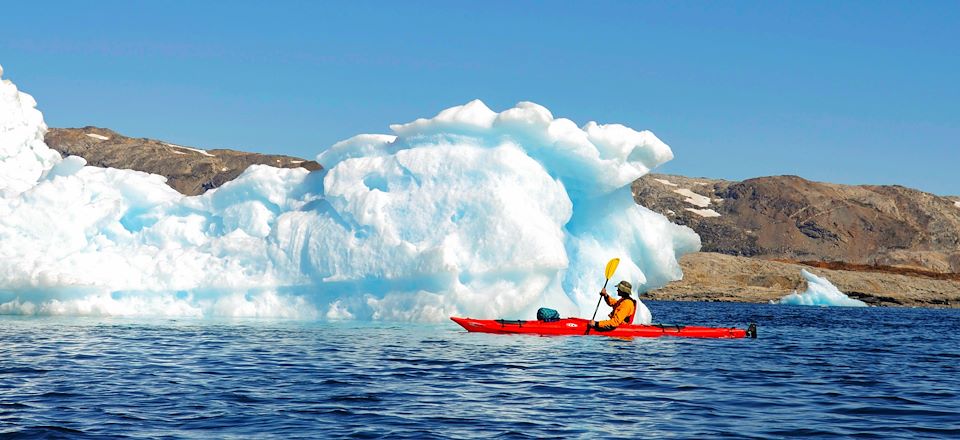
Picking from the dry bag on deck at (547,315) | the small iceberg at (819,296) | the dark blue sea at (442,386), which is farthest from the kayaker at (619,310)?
the small iceberg at (819,296)

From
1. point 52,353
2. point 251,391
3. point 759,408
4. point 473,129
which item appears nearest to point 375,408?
point 251,391

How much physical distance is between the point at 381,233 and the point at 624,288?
24.9 feet

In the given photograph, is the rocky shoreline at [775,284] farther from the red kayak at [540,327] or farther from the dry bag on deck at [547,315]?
the dry bag on deck at [547,315]

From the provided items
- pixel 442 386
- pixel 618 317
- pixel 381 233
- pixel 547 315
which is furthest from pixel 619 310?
pixel 442 386

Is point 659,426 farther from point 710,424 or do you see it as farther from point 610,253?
point 610,253

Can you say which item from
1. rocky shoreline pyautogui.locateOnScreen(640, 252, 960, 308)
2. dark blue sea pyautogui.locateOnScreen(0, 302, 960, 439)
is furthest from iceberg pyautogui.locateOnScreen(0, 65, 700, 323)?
rocky shoreline pyautogui.locateOnScreen(640, 252, 960, 308)

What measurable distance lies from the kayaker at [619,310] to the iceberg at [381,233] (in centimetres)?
202

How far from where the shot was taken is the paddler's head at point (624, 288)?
29.1m

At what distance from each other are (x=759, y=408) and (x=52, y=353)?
48.6ft

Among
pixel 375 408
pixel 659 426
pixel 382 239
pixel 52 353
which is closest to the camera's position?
pixel 659 426

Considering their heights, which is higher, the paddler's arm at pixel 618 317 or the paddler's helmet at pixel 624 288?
the paddler's helmet at pixel 624 288

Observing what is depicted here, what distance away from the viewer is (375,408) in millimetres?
15172

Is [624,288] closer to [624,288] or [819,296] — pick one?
[624,288]

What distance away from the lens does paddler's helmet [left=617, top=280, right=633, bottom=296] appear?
29141 mm
